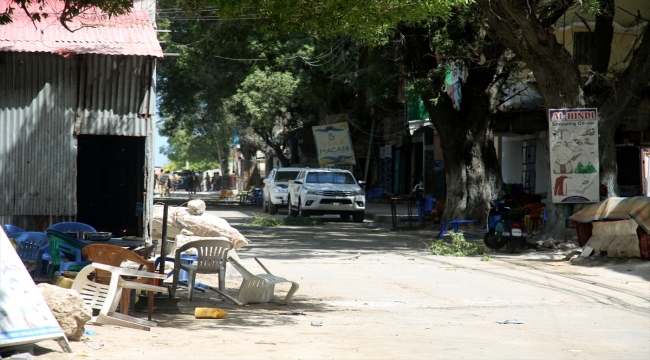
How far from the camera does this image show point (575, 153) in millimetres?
16188

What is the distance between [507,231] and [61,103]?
29.6 ft

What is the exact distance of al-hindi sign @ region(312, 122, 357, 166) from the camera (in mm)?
36719

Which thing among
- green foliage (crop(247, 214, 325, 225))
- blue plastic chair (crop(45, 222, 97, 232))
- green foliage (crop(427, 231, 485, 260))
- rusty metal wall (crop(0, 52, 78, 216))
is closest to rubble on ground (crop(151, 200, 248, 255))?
blue plastic chair (crop(45, 222, 97, 232))

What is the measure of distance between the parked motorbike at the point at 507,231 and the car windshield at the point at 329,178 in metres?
11.3

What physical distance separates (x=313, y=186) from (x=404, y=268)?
43.0 feet

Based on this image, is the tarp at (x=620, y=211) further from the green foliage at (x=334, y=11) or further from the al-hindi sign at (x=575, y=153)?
the green foliage at (x=334, y=11)

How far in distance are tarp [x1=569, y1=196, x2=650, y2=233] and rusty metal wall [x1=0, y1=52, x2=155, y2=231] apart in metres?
8.15

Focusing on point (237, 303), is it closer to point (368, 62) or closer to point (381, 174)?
point (368, 62)

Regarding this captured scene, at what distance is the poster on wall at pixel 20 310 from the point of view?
6020 millimetres

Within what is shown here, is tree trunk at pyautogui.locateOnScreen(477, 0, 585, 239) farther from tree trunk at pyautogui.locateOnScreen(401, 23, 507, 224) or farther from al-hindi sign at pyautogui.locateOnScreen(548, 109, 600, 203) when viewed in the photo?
tree trunk at pyautogui.locateOnScreen(401, 23, 507, 224)

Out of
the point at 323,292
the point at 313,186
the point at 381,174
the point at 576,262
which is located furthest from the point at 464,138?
the point at 381,174

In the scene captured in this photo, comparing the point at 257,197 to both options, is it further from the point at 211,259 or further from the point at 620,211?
the point at 211,259

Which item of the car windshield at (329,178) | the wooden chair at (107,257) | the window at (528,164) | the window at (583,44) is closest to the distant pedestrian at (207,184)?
the window at (528,164)

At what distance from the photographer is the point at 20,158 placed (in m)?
14.3
